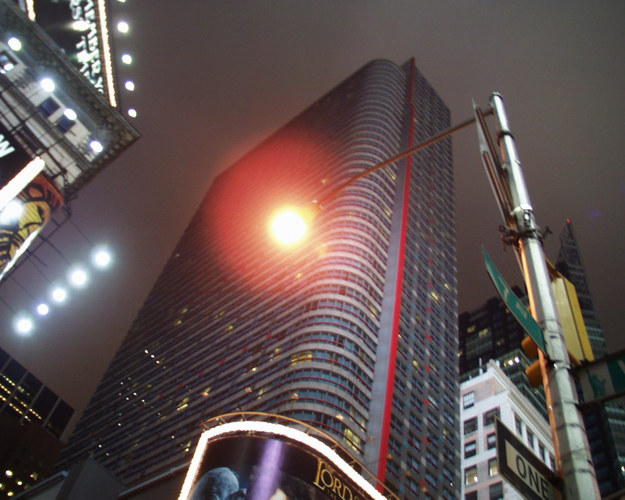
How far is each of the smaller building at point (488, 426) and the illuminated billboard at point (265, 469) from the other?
69486 millimetres

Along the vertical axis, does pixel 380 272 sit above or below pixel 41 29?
above

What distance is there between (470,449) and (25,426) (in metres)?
127

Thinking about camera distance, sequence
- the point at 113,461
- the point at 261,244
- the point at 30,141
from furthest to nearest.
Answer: the point at 261,244, the point at 113,461, the point at 30,141

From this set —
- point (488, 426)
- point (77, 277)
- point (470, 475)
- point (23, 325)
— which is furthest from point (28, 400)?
point (23, 325)

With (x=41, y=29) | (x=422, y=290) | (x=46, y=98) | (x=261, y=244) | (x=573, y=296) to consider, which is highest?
(x=261, y=244)

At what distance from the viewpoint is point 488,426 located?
9731 centimetres

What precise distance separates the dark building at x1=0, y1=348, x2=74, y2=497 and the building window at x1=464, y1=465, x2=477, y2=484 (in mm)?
109398

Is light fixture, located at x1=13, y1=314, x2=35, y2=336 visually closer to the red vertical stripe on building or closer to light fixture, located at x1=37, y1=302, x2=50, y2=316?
light fixture, located at x1=37, y1=302, x2=50, y2=316

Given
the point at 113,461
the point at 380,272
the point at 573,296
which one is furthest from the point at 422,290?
the point at 573,296

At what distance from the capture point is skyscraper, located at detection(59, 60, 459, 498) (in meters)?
83.7

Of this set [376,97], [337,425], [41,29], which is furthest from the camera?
[376,97]

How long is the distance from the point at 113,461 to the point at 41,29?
96148 millimetres

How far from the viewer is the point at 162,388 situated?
12406 centimetres

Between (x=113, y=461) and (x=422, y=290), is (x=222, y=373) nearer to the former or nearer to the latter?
(x=113, y=461)
